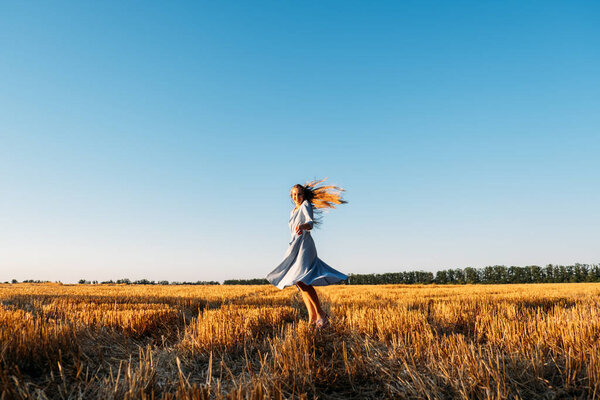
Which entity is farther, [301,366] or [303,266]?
[303,266]

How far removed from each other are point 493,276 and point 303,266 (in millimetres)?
99007

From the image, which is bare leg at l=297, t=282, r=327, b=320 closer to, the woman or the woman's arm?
the woman

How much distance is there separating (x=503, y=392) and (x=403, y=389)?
0.68 metres

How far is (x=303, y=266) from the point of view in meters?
5.51

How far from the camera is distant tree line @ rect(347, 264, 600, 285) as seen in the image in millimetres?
85637

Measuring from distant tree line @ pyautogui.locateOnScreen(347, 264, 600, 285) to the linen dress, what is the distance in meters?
87.7

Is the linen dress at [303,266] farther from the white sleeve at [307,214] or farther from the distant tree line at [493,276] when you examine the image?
the distant tree line at [493,276]

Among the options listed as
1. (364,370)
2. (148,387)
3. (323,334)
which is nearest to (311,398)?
(364,370)

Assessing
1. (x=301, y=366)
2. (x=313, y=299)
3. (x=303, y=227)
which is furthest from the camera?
(x=303, y=227)

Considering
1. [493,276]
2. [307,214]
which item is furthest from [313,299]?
[493,276]

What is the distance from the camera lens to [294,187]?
6.27 m

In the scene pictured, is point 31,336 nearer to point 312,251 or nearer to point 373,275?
point 312,251

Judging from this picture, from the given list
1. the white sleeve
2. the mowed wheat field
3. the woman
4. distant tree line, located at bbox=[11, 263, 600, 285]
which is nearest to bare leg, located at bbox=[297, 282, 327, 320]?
the woman

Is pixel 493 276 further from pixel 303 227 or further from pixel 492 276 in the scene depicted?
pixel 303 227
